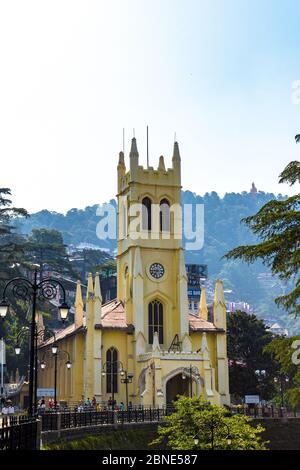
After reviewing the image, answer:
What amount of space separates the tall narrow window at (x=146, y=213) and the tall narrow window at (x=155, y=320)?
694 cm

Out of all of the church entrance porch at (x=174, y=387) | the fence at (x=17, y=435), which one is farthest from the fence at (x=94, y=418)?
the fence at (x=17, y=435)

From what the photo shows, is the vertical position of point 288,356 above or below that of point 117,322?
below

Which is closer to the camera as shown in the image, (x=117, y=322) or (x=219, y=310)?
(x=117, y=322)

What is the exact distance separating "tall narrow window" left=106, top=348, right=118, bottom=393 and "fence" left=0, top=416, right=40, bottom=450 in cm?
3942

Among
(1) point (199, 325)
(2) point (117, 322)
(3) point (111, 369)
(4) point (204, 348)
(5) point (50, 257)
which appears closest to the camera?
(4) point (204, 348)

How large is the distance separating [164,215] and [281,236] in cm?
4541

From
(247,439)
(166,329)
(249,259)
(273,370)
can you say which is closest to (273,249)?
(249,259)

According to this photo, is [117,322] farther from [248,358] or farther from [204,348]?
[248,358]

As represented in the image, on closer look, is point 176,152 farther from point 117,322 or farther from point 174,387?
point 174,387

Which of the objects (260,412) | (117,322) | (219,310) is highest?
(219,310)

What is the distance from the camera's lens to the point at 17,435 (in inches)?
648

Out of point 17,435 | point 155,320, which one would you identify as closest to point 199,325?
point 155,320

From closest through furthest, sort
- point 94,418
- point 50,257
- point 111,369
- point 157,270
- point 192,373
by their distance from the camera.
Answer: point 94,418, point 192,373, point 111,369, point 157,270, point 50,257

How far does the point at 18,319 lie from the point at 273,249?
63.0 metres
